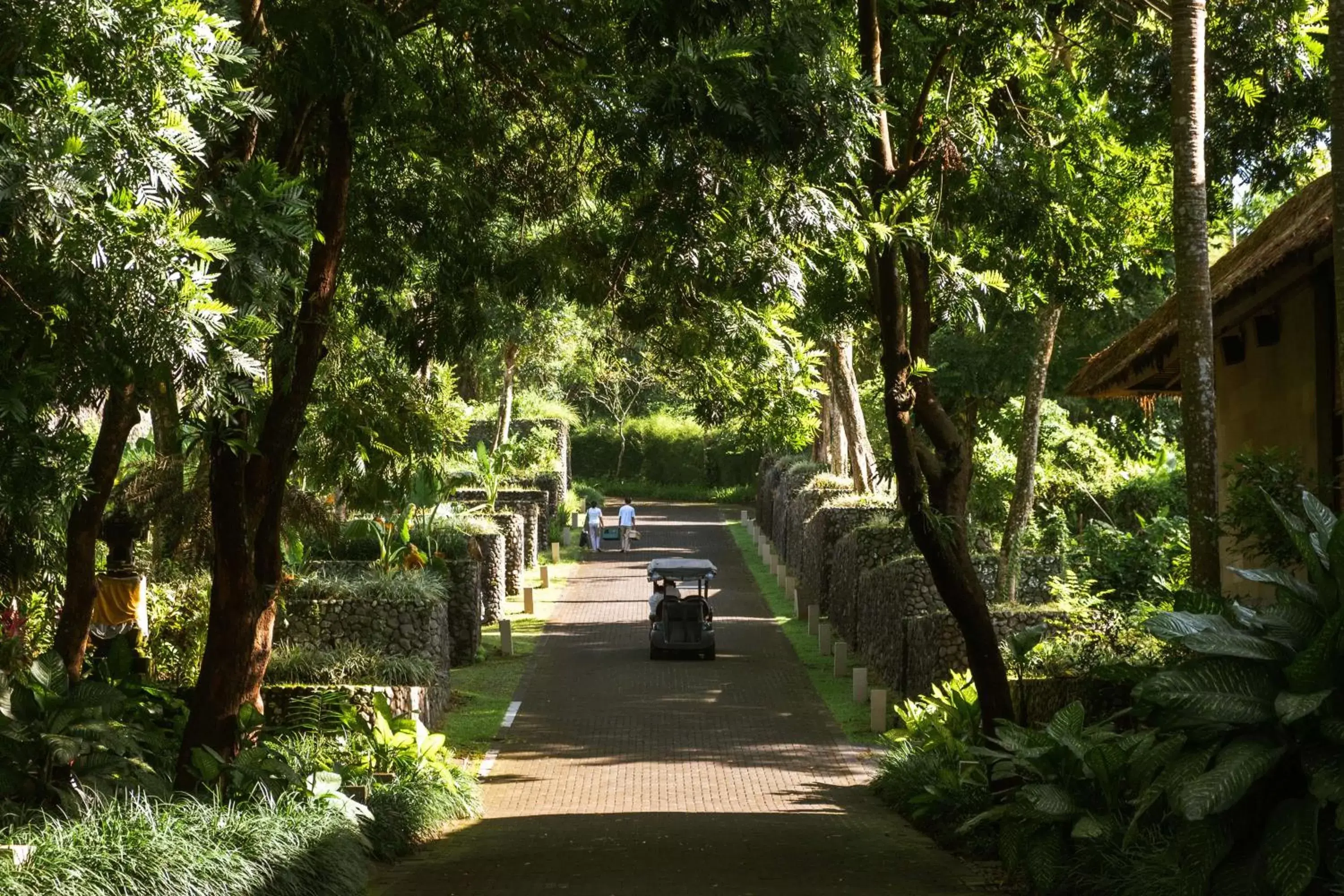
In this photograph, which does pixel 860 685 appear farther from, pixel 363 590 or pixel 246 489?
pixel 246 489

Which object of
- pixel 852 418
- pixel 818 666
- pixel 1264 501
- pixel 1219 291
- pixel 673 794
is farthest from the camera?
pixel 852 418

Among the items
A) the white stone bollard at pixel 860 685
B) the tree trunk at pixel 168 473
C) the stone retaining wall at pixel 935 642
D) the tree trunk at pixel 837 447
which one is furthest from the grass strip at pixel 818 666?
the tree trunk at pixel 168 473

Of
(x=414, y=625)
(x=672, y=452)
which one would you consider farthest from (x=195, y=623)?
(x=672, y=452)

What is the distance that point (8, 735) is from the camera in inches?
418

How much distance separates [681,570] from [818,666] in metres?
3.10

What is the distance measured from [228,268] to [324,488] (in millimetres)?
7111

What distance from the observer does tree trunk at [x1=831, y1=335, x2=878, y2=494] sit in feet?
99.6

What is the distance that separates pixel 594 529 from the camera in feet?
140

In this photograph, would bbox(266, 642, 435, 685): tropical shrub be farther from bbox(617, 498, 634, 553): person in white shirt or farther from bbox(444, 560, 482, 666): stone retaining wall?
bbox(617, 498, 634, 553): person in white shirt

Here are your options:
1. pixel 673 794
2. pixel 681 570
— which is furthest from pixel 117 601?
pixel 681 570

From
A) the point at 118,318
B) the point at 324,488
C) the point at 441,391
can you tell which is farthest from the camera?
the point at 441,391

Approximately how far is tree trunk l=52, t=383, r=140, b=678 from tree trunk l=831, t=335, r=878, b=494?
18.5m

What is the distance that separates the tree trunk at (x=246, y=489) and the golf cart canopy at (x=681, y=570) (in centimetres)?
1437

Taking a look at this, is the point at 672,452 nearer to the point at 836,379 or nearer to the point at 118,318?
the point at 836,379
